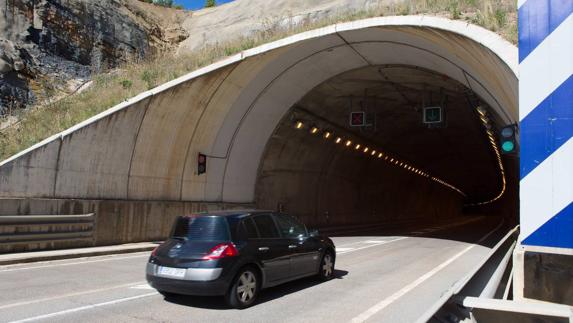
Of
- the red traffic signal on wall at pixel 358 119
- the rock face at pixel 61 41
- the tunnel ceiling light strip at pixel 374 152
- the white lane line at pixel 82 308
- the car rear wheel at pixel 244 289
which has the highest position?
the rock face at pixel 61 41

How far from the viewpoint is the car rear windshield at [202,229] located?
7.58 meters

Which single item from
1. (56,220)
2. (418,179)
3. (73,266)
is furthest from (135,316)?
(418,179)

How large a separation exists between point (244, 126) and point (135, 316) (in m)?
13.6

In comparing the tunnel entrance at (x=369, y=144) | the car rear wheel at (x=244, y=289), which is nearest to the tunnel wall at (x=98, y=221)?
the tunnel entrance at (x=369, y=144)

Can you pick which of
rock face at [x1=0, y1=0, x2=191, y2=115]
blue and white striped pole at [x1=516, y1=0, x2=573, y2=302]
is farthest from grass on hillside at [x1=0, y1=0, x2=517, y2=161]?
blue and white striped pole at [x1=516, y1=0, x2=573, y2=302]

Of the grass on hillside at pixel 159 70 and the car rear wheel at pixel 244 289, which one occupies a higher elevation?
the grass on hillside at pixel 159 70

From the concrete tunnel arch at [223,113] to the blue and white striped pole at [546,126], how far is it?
584 cm

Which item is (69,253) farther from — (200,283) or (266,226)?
(200,283)

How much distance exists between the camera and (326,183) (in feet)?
91.9

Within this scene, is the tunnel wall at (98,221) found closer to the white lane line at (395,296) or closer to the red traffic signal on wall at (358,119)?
the red traffic signal on wall at (358,119)

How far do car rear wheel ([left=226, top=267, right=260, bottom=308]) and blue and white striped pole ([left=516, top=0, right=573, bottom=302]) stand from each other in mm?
4396

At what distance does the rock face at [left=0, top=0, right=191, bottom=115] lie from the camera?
68.1ft

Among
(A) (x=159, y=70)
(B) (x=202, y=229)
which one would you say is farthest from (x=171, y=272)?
(A) (x=159, y=70)

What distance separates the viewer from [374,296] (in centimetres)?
829
